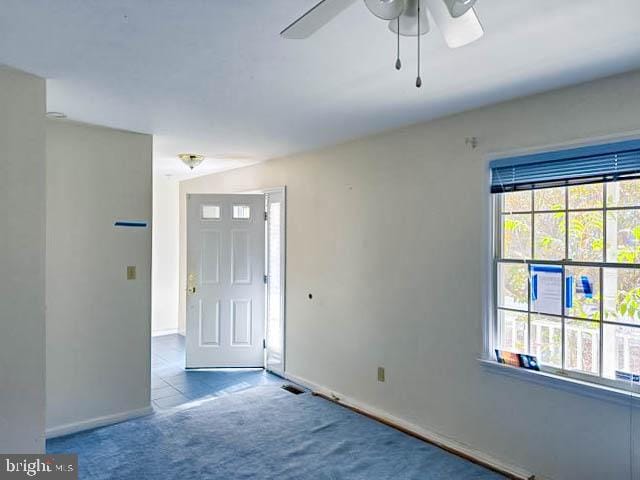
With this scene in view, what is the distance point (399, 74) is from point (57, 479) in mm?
3045

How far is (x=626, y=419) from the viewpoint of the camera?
2250 millimetres

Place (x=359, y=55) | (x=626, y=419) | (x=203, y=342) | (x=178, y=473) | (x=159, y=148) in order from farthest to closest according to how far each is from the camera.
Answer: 1. (x=203, y=342)
2. (x=159, y=148)
3. (x=178, y=473)
4. (x=626, y=419)
5. (x=359, y=55)

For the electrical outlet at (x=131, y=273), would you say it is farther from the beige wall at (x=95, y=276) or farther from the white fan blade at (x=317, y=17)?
the white fan blade at (x=317, y=17)

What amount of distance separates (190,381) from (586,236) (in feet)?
12.6

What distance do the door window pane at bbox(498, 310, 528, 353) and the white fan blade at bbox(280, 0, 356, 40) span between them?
2186mm

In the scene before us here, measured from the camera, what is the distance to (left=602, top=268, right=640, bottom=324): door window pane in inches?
89.7

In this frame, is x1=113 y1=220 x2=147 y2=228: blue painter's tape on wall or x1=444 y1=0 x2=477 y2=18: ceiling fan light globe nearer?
x1=444 y1=0 x2=477 y2=18: ceiling fan light globe

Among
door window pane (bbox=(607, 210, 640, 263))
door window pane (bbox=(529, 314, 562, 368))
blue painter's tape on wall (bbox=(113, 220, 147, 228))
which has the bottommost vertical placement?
door window pane (bbox=(529, 314, 562, 368))

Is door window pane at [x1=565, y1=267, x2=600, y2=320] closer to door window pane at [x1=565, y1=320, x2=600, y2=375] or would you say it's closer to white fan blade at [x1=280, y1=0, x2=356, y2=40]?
door window pane at [x1=565, y1=320, x2=600, y2=375]

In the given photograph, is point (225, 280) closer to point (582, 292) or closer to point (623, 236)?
point (582, 292)

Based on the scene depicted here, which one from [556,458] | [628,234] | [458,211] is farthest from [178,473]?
[628,234]

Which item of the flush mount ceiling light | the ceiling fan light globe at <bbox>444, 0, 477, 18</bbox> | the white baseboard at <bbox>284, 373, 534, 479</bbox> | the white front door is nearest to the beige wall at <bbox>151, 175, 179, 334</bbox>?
the white front door

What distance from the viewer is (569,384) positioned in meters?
2.45

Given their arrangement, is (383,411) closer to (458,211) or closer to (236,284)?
(458,211)
